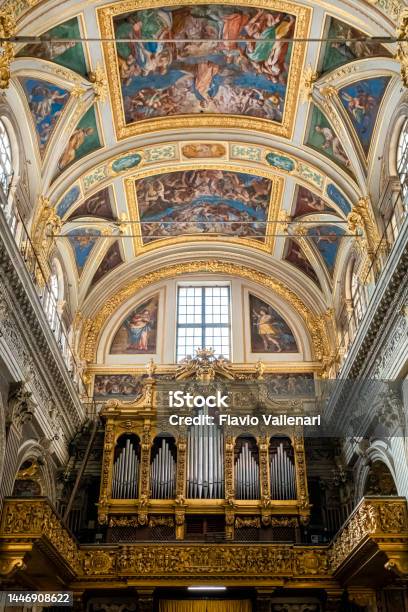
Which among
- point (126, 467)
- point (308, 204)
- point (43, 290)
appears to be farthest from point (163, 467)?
point (308, 204)

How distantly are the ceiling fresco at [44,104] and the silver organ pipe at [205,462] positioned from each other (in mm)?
8835

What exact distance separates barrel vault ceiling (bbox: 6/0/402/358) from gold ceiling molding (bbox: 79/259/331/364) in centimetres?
40

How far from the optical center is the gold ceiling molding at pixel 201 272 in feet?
78.1

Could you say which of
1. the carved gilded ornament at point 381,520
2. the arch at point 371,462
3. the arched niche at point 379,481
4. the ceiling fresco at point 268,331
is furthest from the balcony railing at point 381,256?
the carved gilded ornament at point 381,520

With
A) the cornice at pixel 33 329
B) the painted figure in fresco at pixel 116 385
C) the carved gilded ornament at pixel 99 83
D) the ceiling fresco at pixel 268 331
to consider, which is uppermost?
the carved gilded ornament at pixel 99 83

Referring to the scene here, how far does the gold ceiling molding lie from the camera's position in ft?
78.1

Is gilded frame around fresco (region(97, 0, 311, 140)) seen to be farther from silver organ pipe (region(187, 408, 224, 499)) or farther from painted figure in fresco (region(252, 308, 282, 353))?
silver organ pipe (region(187, 408, 224, 499))

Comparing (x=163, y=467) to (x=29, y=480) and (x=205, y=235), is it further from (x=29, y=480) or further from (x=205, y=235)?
(x=205, y=235)

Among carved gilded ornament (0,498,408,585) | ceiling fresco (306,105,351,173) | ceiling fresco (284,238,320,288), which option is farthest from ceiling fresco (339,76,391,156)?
carved gilded ornament (0,498,408,585)

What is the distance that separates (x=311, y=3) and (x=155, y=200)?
338 inches

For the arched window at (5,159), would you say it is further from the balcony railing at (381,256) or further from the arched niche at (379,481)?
the arched niche at (379,481)

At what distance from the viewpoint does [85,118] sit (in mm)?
18266

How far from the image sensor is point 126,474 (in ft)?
66.1

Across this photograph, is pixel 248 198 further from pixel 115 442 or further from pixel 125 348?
pixel 115 442
